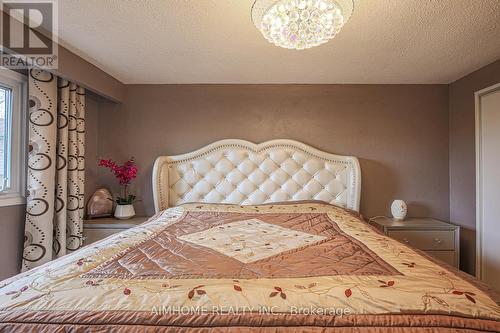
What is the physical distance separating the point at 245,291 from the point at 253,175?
1.80 m

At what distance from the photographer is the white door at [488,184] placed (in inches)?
87.6

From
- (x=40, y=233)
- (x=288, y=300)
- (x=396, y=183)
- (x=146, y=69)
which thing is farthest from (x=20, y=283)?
(x=396, y=183)

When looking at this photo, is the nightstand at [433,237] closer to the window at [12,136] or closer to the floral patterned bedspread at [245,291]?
the floral patterned bedspread at [245,291]

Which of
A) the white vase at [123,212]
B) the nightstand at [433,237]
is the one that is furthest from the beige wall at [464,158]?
the white vase at [123,212]

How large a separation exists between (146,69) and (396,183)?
2801mm

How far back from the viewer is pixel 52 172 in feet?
6.72

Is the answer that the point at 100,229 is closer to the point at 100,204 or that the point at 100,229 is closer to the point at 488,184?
the point at 100,204

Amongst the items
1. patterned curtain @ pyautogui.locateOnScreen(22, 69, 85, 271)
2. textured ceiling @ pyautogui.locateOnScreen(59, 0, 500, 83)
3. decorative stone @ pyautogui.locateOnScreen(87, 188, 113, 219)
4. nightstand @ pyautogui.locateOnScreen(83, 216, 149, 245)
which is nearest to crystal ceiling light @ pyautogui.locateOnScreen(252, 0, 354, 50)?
textured ceiling @ pyautogui.locateOnScreen(59, 0, 500, 83)

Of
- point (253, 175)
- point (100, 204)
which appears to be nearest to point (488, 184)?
point (253, 175)

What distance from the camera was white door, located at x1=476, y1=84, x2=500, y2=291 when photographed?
7.30 ft

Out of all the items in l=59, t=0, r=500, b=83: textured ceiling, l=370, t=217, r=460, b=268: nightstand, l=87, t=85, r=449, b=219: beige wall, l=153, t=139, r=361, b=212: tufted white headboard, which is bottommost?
l=370, t=217, r=460, b=268: nightstand

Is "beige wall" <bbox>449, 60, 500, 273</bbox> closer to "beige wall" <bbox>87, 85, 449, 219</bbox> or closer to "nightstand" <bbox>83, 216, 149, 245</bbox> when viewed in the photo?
"beige wall" <bbox>87, 85, 449, 219</bbox>

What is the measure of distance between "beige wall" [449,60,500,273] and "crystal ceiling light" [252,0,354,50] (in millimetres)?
1969

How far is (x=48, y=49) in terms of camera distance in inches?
71.4
